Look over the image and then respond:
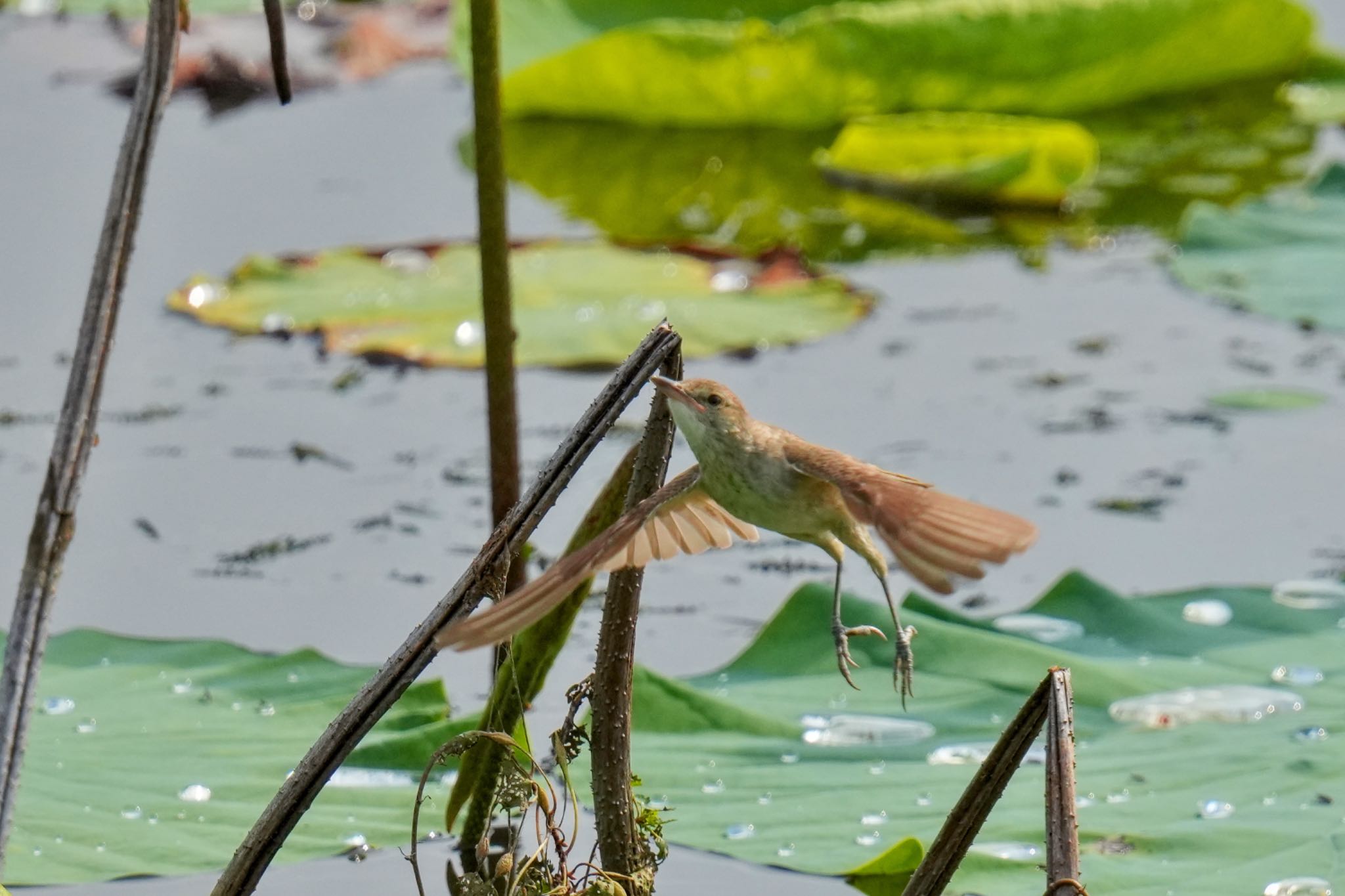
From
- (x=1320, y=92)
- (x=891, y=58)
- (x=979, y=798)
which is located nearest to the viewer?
(x=979, y=798)

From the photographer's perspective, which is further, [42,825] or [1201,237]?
[1201,237]

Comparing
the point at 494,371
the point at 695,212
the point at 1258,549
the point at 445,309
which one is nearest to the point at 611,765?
the point at 494,371

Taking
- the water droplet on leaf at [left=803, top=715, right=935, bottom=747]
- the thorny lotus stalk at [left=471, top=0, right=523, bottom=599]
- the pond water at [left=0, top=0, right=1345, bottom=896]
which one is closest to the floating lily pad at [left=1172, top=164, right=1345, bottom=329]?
the pond water at [left=0, top=0, right=1345, bottom=896]

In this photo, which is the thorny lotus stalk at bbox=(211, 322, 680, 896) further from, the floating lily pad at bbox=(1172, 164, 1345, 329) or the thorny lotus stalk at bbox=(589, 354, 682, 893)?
the floating lily pad at bbox=(1172, 164, 1345, 329)

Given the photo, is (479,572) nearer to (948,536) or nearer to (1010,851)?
(948,536)

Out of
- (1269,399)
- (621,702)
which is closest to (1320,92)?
(1269,399)

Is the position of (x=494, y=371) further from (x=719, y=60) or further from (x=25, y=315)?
(x=719, y=60)

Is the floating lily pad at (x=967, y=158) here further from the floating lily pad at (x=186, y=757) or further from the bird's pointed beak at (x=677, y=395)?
the bird's pointed beak at (x=677, y=395)
